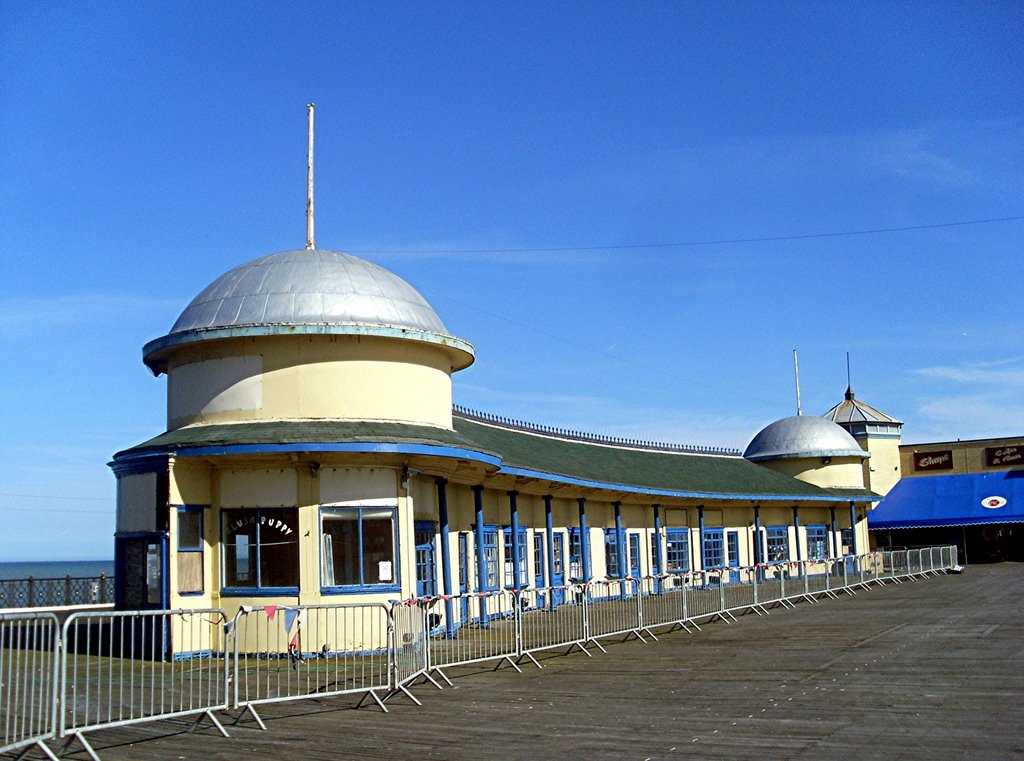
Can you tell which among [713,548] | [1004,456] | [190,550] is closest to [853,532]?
[713,548]

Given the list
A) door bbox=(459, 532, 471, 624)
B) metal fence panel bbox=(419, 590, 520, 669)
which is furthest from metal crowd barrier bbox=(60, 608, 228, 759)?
door bbox=(459, 532, 471, 624)

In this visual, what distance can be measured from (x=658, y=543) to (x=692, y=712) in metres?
24.7

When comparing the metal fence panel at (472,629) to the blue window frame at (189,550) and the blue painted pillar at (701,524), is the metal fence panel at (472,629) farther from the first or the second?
the blue painted pillar at (701,524)

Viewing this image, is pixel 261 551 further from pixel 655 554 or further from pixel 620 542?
pixel 655 554

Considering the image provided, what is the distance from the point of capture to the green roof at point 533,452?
1841 cm

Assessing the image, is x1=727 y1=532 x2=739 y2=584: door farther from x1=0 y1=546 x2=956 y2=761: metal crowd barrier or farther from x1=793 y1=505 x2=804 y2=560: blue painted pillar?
x1=0 y1=546 x2=956 y2=761: metal crowd barrier

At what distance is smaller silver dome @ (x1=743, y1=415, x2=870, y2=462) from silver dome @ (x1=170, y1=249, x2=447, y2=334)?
30.9 m

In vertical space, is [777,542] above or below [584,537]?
below

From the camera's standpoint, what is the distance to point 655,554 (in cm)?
3656

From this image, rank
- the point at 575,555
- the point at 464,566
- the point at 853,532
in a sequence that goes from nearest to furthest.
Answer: the point at 464,566 → the point at 575,555 → the point at 853,532

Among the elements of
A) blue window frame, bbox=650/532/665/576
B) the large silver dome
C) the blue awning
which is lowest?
blue window frame, bbox=650/532/665/576

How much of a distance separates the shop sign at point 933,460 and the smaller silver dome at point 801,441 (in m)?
10.6

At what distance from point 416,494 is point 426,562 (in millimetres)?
1541

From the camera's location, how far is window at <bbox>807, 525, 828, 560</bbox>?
45656 millimetres
